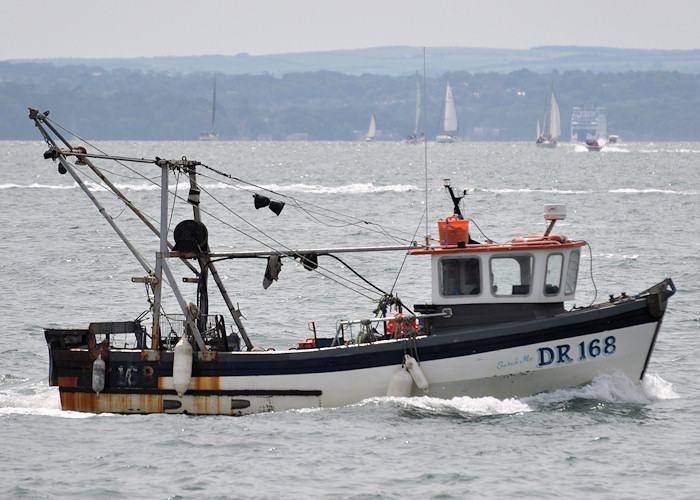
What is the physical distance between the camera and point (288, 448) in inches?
763

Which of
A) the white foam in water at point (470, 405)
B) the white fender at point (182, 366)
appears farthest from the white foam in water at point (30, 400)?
the white foam in water at point (470, 405)

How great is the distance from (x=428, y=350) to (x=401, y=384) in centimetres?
79

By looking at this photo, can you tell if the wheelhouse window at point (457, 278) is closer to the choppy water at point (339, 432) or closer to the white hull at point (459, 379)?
the white hull at point (459, 379)

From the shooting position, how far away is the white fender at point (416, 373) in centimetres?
2058

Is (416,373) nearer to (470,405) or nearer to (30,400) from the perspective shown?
(470,405)

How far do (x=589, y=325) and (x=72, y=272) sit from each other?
2634cm

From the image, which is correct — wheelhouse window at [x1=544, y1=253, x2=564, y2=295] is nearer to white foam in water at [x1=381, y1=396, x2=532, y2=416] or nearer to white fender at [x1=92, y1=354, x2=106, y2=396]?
white foam in water at [x1=381, y1=396, x2=532, y2=416]

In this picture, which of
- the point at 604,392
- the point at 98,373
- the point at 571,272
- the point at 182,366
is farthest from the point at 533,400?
the point at 98,373

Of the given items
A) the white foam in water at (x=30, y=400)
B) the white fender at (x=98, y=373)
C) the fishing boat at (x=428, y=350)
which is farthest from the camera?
the white foam in water at (x=30, y=400)

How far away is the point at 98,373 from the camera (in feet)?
70.7

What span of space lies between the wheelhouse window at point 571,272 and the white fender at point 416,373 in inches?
124

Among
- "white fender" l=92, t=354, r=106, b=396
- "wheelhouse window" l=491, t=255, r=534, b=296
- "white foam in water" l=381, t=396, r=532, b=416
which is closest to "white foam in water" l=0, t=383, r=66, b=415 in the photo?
"white fender" l=92, t=354, r=106, b=396

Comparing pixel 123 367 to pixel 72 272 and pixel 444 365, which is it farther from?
pixel 72 272

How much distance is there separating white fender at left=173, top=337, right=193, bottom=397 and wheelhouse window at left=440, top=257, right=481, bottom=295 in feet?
15.8
